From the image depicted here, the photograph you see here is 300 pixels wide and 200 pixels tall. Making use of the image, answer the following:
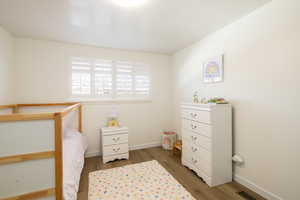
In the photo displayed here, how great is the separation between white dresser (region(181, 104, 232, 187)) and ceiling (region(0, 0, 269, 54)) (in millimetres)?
1164

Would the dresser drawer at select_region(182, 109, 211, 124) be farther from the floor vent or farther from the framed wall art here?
the floor vent

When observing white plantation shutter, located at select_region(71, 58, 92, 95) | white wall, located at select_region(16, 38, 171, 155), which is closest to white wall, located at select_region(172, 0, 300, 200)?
white wall, located at select_region(16, 38, 171, 155)

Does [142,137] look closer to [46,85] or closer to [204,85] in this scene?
[204,85]

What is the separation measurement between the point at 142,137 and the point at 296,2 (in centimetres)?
297

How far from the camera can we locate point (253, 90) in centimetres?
162

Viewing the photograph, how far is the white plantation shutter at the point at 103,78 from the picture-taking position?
269 centimetres

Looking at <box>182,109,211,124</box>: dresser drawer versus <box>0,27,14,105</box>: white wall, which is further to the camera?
<box>0,27,14,105</box>: white wall

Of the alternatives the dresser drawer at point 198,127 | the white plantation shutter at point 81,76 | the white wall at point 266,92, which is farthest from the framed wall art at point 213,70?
the white plantation shutter at point 81,76

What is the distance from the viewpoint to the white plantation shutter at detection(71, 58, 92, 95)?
2531 mm

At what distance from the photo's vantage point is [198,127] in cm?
193

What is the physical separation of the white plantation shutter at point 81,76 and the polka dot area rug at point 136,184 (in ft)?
4.87

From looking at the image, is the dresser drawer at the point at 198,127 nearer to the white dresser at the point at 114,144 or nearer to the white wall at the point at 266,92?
the white wall at the point at 266,92

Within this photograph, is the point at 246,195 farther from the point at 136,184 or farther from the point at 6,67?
the point at 6,67

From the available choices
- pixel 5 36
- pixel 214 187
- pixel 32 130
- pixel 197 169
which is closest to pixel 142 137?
pixel 197 169
